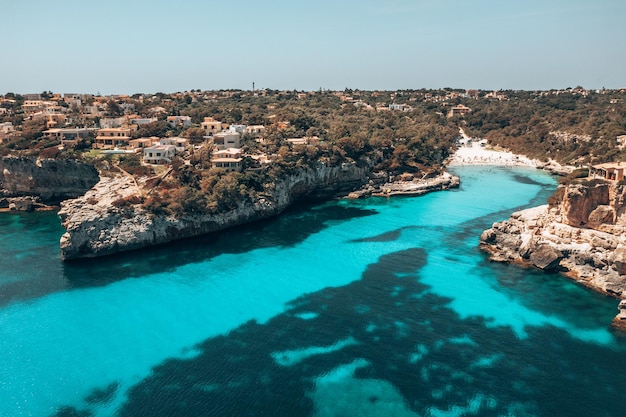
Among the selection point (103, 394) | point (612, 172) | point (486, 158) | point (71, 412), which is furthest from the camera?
point (486, 158)

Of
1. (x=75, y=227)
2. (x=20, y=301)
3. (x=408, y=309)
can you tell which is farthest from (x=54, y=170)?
(x=408, y=309)

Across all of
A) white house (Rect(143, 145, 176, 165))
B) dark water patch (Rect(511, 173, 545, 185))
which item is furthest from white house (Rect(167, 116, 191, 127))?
dark water patch (Rect(511, 173, 545, 185))

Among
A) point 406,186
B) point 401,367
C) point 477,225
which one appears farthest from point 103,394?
point 406,186

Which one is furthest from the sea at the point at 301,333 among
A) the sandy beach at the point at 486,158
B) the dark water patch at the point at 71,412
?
the sandy beach at the point at 486,158

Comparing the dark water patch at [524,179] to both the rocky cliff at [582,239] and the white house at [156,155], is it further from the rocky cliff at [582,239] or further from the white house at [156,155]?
the white house at [156,155]

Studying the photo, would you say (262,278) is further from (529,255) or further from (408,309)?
(529,255)

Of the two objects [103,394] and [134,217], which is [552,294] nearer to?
[103,394]
